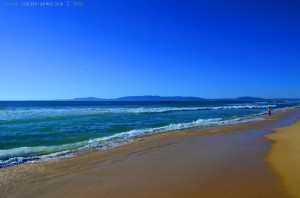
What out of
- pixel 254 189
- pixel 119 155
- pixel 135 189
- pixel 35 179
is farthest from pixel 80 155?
pixel 254 189

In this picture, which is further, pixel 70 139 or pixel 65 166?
pixel 70 139

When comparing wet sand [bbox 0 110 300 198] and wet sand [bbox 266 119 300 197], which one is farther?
wet sand [bbox 266 119 300 197]

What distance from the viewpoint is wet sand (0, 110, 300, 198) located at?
5.88 metres

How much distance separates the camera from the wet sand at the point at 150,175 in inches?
232

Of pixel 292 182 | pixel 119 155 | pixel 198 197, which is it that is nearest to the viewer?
pixel 198 197

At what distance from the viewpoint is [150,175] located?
23.6ft

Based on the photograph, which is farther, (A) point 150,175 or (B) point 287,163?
(B) point 287,163

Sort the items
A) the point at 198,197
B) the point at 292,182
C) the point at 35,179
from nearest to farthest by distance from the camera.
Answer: the point at 198,197, the point at 292,182, the point at 35,179

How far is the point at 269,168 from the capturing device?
7.68 m

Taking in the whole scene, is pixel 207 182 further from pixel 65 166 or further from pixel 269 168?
pixel 65 166

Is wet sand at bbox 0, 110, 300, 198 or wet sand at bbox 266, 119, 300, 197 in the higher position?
wet sand at bbox 266, 119, 300, 197

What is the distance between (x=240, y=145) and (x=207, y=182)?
594cm

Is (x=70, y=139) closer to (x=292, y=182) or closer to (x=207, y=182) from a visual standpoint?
(x=207, y=182)

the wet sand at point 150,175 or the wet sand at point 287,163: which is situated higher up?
the wet sand at point 287,163
